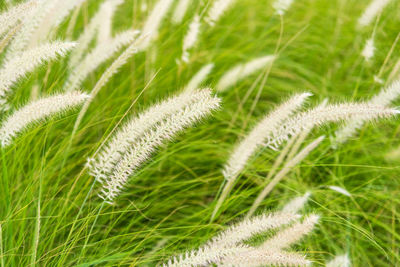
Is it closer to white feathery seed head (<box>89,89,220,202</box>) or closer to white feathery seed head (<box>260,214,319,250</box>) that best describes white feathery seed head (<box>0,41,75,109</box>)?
white feathery seed head (<box>89,89,220,202</box>)

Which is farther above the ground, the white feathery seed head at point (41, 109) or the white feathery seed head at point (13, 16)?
the white feathery seed head at point (13, 16)

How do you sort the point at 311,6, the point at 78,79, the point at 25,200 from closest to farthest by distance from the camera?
the point at 25,200 < the point at 78,79 < the point at 311,6

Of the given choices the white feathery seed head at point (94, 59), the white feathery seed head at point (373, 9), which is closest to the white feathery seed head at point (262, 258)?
the white feathery seed head at point (94, 59)

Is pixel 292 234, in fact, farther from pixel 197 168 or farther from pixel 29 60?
pixel 29 60

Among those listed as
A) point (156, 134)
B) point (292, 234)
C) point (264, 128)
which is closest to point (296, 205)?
point (292, 234)

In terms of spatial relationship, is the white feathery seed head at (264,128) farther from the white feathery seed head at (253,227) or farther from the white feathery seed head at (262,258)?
the white feathery seed head at (262,258)

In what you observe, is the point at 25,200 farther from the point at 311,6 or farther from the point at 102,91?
the point at 311,6

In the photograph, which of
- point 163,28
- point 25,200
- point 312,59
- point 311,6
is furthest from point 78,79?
point 311,6
